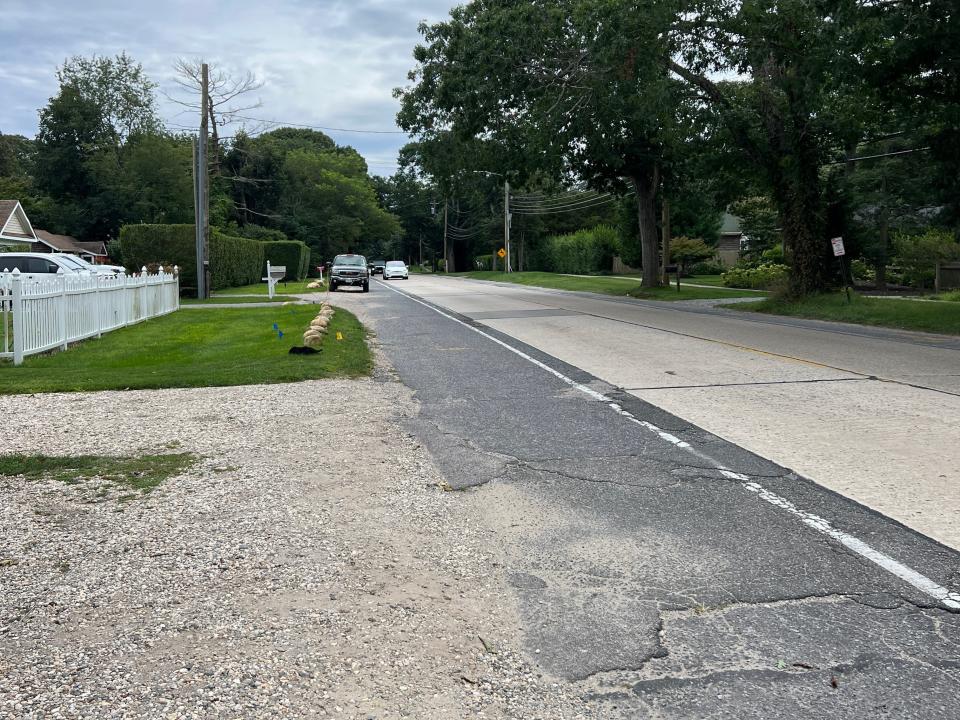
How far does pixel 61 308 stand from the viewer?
14.4 metres

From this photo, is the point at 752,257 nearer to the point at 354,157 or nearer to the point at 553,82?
the point at 553,82

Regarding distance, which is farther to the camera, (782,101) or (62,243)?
(62,243)

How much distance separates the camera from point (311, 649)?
359 centimetres

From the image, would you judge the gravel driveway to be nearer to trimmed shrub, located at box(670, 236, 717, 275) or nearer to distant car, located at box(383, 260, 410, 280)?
trimmed shrub, located at box(670, 236, 717, 275)

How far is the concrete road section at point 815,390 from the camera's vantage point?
19.7ft

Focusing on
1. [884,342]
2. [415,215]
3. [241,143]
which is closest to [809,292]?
[884,342]

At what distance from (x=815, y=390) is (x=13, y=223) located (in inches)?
1903

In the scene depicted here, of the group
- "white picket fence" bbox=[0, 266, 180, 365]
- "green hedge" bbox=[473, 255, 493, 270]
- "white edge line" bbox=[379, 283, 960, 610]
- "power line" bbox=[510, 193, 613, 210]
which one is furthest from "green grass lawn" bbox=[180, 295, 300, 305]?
"green hedge" bbox=[473, 255, 493, 270]

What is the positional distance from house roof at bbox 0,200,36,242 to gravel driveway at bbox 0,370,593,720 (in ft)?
142

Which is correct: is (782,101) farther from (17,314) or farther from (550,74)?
(17,314)

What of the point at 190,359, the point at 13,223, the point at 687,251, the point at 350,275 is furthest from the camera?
the point at 687,251

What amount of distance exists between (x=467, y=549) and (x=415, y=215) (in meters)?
109

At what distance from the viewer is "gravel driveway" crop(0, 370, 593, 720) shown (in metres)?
3.23

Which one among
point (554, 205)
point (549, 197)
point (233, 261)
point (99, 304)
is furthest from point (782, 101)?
point (554, 205)
